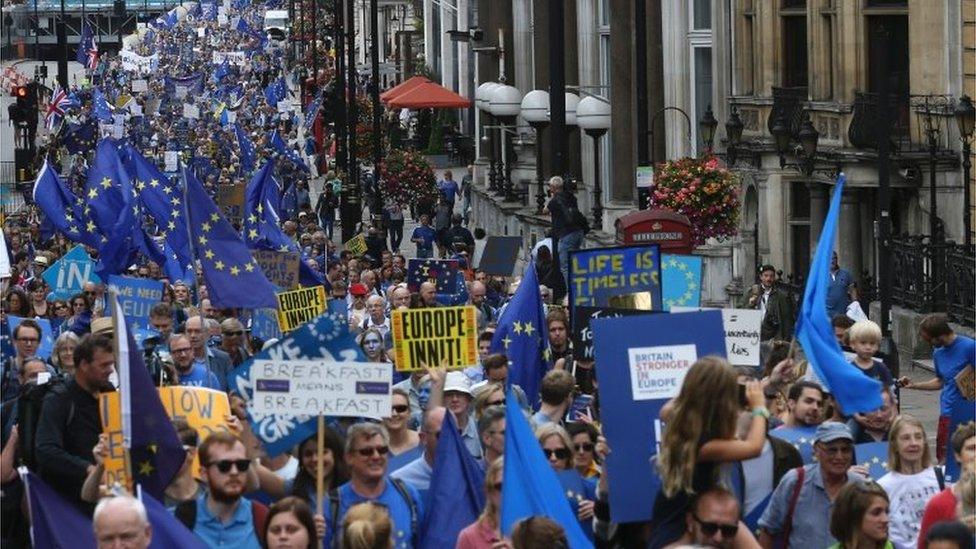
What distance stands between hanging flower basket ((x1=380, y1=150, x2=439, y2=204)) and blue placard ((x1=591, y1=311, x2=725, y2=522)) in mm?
43196

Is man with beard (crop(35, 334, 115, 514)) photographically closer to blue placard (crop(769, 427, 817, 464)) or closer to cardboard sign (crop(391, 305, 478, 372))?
blue placard (crop(769, 427, 817, 464))

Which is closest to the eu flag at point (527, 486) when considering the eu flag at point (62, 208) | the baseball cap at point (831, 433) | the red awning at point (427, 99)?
the baseball cap at point (831, 433)

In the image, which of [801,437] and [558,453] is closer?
[558,453]

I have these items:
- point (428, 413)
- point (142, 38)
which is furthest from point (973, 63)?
point (142, 38)

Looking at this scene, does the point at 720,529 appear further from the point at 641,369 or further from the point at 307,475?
the point at 307,475

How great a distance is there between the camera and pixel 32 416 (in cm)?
1277

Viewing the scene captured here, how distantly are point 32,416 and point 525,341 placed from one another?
5471mm

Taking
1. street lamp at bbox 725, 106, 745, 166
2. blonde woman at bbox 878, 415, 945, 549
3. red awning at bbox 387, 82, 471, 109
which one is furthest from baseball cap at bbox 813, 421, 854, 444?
red awning at bbox 387, 82, 471, 109

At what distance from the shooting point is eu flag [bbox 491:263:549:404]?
17625 mm

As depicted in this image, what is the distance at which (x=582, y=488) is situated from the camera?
484 inches

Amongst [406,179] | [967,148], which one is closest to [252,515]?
[967,148]

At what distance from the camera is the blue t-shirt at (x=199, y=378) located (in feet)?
54.2

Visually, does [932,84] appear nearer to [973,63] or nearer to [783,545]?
[973,63]

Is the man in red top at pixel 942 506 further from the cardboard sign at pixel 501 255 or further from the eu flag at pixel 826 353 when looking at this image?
the cardboard sign at pixel 501 255
